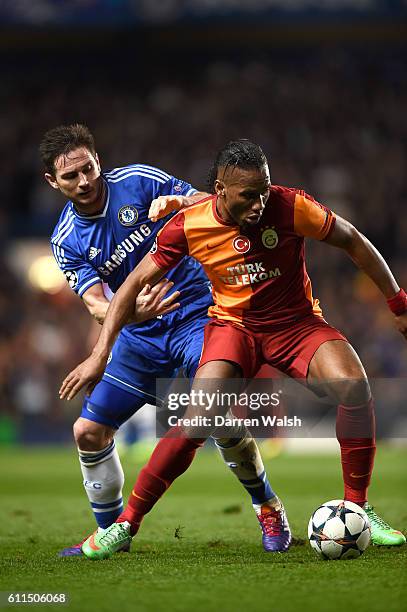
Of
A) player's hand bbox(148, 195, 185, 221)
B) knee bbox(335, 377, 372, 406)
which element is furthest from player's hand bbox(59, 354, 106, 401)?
knee bbox(335, 377, 372, 406)

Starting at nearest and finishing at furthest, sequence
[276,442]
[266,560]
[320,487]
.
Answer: [266,560], [320,487], [276,442]

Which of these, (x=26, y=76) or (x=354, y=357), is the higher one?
(x=26, y=76)

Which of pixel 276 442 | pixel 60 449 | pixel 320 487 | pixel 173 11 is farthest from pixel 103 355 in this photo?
pixel 173 11

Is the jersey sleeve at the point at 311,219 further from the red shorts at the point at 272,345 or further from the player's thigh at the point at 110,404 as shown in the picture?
the player's thigh at the point at 110,404

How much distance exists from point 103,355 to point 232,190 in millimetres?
1027

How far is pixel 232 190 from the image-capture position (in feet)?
16.0

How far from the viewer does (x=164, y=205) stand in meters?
5.29

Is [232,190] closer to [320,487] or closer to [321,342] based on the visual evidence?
[321,342]

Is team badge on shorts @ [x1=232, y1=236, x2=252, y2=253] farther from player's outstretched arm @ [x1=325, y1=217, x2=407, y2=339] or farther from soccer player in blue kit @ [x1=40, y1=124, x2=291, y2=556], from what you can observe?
soccer player in blue kit @ [x1=40, y1=124, x2=291, y2=556]

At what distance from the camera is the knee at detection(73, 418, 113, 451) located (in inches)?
216

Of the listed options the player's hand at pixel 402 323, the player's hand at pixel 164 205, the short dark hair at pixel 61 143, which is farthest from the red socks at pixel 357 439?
the short dark hair at pixel 61 143

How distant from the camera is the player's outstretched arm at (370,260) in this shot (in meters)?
4.96

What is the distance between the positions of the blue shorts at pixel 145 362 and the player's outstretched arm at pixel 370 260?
102 cm

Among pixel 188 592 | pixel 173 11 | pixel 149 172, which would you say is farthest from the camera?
pixel 173 11
